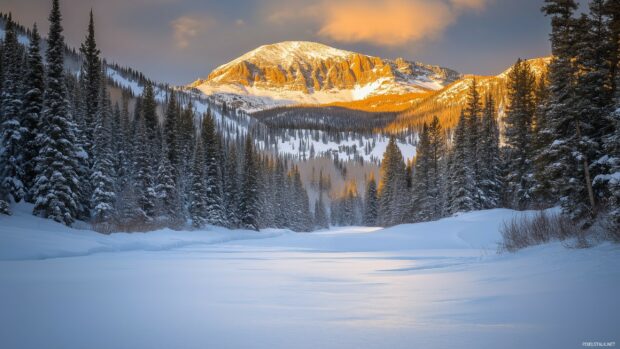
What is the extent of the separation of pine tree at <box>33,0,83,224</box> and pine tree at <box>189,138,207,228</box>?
50.7ft

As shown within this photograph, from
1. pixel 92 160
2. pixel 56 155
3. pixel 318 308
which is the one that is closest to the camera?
pixel 318 308

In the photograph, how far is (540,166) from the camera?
2050 cm

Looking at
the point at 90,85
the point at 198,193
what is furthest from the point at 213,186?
the point at 90,85

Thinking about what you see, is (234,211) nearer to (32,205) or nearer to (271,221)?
(271,221)

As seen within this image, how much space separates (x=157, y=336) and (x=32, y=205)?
96.7 feet

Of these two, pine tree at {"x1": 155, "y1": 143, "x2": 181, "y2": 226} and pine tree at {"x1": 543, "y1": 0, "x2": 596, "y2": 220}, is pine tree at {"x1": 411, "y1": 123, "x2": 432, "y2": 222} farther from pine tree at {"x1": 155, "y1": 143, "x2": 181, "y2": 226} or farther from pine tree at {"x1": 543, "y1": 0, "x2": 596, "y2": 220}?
pine tree at {"x1": 543, "y1": 0, "x2": 596, "y2": 220}

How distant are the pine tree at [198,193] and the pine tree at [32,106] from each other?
1635 centimetres

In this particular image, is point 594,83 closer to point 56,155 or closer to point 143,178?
point 56,155

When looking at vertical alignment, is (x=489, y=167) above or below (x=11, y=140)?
below

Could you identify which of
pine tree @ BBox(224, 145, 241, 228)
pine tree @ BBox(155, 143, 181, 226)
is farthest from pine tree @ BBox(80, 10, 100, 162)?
pine tree @ BBox(224, 145, 241, 228)

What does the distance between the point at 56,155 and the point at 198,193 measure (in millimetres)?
18573

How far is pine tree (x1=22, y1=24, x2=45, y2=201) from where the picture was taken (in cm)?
2733

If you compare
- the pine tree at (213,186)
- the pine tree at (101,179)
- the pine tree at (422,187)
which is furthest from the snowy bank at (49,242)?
the pine tree at (422,187)

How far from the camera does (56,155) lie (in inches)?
971
